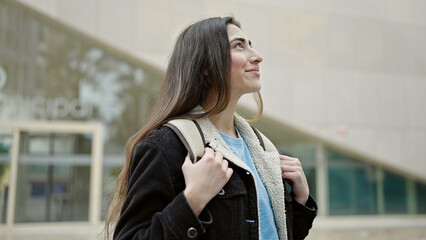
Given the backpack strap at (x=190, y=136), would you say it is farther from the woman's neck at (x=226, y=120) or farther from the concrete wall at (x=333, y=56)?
the concrete wall at (x=333, y=56)

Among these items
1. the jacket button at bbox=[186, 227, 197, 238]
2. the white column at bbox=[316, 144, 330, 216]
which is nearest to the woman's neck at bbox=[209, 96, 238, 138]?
the jacket button at bbox=[186, 227, 197, 238]

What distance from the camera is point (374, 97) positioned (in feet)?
40.9

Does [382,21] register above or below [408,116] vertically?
above

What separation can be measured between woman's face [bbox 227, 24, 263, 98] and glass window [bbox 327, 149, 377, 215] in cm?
1107

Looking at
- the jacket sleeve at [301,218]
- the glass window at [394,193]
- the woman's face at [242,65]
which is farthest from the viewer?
the glass window at [394,193]

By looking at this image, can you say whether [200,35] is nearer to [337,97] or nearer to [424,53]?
[337,97]

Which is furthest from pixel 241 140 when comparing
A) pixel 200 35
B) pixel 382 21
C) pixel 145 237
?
pixel 382 21

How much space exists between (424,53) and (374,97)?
234 centimetres

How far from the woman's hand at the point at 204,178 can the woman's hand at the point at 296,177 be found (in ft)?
1.47

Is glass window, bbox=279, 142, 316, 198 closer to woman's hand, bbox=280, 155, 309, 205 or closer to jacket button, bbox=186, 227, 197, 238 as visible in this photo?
woman's hand, bbox=280, 155, 309, 205

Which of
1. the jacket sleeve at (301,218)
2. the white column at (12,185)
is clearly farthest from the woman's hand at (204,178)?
the white column at (12,185)

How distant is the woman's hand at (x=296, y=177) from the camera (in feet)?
6.03

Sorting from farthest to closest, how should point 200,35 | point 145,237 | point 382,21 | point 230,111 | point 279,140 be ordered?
point 382,21 → point 279,140 → point 230,111 → point 200,35 → point 145,237

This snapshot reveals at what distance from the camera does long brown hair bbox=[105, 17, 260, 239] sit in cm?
166
